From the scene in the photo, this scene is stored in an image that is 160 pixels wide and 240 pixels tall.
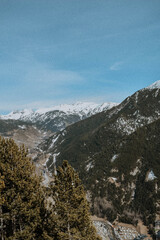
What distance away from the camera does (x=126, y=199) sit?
8750 centimetres

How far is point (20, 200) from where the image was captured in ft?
57.3

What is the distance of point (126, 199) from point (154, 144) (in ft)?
138

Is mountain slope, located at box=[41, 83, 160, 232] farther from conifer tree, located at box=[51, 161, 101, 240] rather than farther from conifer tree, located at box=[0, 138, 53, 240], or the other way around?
conifer tree, located at box=[0, 138, 53, 240]

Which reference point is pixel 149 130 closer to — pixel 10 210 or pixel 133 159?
pixel 133 159

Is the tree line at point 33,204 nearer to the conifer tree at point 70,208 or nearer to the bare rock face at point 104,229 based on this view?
the conifer tree at point 70,208

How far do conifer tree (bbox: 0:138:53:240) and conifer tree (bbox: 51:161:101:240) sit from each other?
5.39 ft

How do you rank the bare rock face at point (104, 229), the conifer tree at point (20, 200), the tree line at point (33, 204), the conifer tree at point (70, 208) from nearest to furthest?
the conifer tree at point (20, 200) < the tree line at point (33, 204) < the conifer tree at point (70, 208) < the bare rock face at point (104, 229)

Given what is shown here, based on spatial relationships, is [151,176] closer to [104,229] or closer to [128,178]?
[128,178]

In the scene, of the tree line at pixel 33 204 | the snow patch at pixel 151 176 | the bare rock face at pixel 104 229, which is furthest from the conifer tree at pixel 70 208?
the snow patch at pixel 151 176

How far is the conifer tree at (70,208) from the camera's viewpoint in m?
19.9

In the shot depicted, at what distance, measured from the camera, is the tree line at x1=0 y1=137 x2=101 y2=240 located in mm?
17656

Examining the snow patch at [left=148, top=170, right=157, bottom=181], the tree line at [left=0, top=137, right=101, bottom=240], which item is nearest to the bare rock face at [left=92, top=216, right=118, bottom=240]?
the snow patch at [left=148, top=170, right=157, bottom=181]

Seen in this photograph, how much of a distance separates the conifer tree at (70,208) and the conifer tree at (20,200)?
1643 mm

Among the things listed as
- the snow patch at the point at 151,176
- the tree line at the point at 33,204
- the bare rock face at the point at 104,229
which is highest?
the tree line at the point at 33,204
